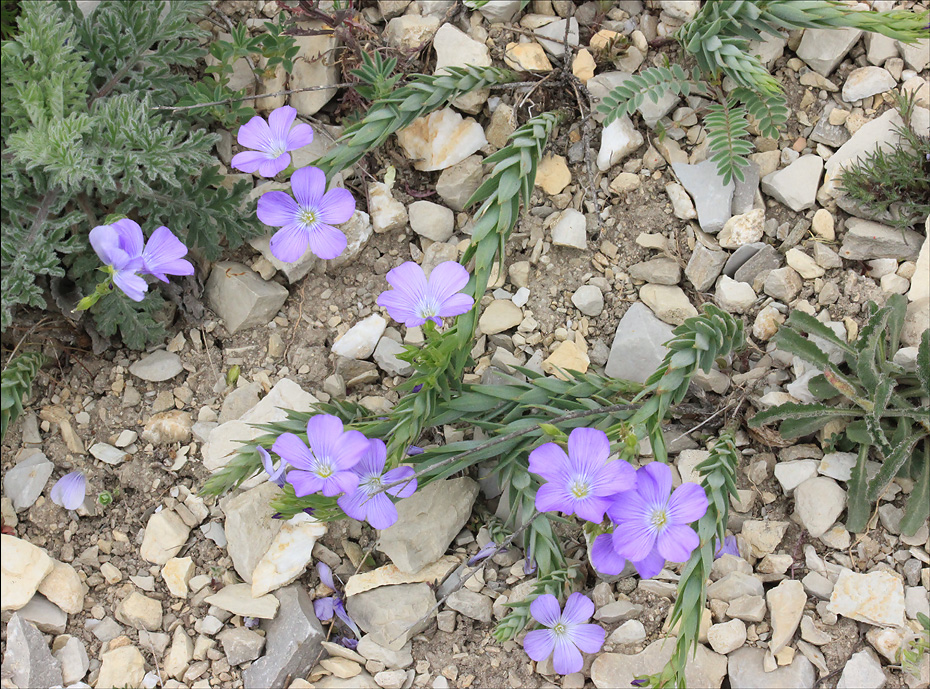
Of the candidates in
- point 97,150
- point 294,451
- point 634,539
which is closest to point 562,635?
point 634,539

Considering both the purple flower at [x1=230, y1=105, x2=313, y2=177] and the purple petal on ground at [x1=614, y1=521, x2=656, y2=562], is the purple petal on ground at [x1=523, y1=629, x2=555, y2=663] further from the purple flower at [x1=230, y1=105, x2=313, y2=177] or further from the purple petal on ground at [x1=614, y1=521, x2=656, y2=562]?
the purple flower at [x1=230, y1=105, x2=313, y2=177]

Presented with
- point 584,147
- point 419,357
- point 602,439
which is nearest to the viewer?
point 602,439

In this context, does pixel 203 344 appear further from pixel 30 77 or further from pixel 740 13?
pixel 740 13

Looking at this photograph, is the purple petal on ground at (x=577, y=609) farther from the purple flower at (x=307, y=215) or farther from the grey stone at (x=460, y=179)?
the grey stone at (x=460, y=179)

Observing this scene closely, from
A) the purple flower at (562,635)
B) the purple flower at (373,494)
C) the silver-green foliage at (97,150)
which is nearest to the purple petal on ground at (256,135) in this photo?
the silver-green foliage at (97,150)

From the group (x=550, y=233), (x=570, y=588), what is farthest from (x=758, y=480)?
(x=550, y=233)

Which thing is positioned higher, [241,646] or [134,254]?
[134,254]

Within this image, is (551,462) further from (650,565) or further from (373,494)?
(373,494)
